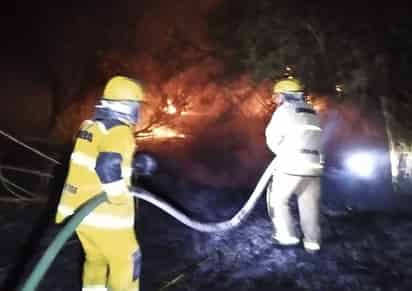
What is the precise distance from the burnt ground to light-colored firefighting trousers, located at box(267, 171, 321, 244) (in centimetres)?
31

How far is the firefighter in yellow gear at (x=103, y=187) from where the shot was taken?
3693mm

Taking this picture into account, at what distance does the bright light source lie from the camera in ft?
30.9

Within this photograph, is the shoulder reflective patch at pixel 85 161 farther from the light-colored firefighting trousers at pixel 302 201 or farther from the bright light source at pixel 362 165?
the bright light source at pixel 362 165

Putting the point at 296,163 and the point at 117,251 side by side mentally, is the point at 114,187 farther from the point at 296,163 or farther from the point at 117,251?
the point at 296,163

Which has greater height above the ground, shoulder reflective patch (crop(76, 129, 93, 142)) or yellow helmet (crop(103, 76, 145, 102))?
yellow helmet (crop(103, 76, 145, 102))

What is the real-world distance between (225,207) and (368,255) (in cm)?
253

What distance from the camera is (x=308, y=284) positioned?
4883mm

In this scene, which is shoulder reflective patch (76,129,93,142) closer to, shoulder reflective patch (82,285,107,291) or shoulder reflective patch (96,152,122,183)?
shoulder reflective patch (96,152,122,183)

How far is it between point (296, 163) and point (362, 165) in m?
4.66

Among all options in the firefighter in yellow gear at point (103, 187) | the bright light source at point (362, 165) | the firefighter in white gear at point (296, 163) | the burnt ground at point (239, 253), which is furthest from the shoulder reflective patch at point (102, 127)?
the bright light source at point (362, 165)

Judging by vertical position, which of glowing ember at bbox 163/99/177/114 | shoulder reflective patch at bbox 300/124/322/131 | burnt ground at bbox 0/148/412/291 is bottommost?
burnt ground at bbox 0/148/412/291

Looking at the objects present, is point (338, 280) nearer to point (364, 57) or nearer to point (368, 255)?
point (368, 255)

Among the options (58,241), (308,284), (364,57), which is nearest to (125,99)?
(58,241)

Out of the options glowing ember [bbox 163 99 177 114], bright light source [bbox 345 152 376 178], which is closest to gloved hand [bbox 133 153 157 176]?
bright light source [bbox 345 152 376 178]
